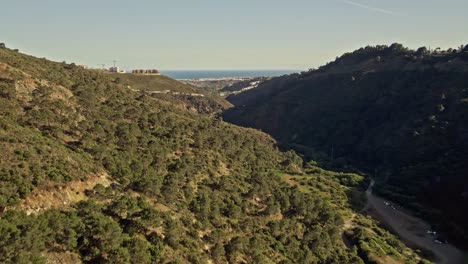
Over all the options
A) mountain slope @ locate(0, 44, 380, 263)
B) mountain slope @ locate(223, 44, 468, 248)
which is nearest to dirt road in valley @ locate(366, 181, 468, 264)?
mountain slope @ locate(223, 44, 468, 248)

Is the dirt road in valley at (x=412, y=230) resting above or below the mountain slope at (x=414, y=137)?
below

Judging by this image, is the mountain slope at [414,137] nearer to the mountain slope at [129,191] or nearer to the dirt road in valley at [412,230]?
the dirt road in valley at [412,230]

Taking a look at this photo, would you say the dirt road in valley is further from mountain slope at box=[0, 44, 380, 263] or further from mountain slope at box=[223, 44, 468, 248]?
mountain slope at box=[0, 44, 380, 263]

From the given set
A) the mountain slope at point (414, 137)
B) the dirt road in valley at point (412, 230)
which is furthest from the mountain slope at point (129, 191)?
the mountain slope at point (414, 137)

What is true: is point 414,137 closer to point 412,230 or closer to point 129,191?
point 412,230

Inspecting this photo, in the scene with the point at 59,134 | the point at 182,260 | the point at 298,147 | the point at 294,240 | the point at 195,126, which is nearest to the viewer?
the point at 182,260

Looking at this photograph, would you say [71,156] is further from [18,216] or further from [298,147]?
[298,147]

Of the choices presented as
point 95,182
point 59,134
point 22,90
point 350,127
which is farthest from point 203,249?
point 350,127

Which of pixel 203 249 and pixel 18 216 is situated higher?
pixel 18 216
